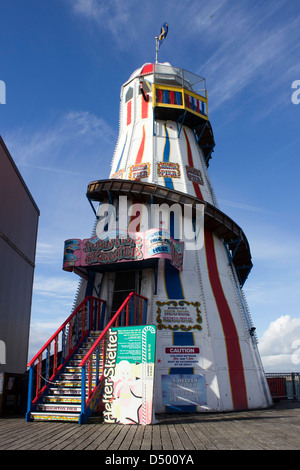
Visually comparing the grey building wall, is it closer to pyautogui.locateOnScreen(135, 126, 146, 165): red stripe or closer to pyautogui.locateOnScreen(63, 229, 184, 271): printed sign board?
pyautogui.locateOnScreen(63, 229, 184, 271): printed sign board

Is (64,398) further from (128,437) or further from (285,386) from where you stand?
(285,386)

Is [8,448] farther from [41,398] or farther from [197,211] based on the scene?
[197,211]

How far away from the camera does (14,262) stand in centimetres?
1520

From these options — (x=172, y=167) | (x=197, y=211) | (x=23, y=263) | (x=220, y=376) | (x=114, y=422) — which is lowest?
(x=114, y=422)

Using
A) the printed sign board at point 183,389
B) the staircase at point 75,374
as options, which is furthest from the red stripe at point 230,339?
the staircase at point 75,374

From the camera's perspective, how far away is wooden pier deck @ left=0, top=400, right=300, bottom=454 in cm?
696

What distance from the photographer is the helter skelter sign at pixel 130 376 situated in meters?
10.0

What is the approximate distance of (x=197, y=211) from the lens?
17312 millimetres

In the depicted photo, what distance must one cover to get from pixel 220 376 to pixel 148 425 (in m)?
5.27

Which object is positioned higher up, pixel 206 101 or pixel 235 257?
pixel 206 101

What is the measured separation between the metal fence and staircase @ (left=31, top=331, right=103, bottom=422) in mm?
13232

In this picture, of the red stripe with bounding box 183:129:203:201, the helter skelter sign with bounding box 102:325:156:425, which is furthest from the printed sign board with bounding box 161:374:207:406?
the red stripe with bounding box 183:129:203:201

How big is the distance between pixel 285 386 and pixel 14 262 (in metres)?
16.2
